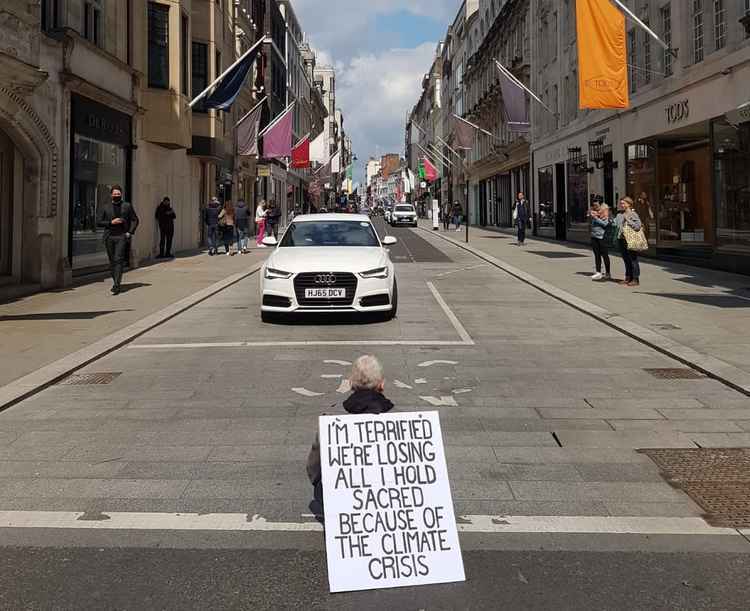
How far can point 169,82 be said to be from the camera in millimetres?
23109

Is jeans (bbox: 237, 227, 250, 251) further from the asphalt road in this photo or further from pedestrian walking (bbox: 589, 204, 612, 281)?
the asphalt road

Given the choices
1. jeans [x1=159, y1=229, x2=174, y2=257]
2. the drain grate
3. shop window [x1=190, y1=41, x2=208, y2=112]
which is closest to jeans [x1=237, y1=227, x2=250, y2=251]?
jeans [x1=159, y1=229, x2=174, y2=257]

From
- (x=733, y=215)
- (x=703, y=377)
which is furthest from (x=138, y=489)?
(x=733, y=215)

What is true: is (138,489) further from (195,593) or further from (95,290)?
(95,290)

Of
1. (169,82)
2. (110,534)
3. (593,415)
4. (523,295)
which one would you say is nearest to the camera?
(110,534)

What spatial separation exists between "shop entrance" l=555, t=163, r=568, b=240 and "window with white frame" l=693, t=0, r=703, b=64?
1453 centimetres

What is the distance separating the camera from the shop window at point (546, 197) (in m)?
37.2

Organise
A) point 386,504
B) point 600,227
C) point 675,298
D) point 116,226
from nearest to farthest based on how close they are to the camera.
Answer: point 386,504
point 675,298
point 116,226
point 600,227

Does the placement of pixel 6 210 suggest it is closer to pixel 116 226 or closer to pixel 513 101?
pixel 116 226

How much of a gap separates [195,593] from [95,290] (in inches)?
550

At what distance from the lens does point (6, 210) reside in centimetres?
1565

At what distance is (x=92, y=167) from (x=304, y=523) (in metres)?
16.5

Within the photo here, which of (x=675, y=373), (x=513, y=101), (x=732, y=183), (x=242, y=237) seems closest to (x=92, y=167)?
(x=242, y=237)

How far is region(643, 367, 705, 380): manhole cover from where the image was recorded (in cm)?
816
